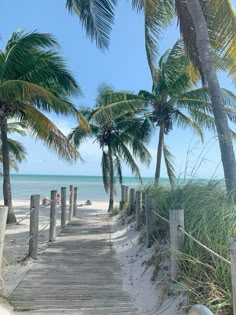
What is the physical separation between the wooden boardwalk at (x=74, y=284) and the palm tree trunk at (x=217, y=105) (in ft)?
8.12

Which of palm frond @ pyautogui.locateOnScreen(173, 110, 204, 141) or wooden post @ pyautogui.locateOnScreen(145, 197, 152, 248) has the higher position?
palm frond @ pyautogui.locateOnScreen(173, 110, 204, 141)

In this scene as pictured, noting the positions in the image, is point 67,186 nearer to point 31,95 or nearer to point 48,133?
point 48,133

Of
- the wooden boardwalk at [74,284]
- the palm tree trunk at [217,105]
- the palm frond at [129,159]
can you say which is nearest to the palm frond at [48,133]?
the wooden boardwalk at [74,284]

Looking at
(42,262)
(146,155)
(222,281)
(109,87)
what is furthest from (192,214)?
(109,87)

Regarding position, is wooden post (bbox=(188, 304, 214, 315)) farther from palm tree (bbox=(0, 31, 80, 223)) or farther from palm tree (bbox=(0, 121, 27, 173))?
palm tree (bbox=(0, 121, 27, 173))

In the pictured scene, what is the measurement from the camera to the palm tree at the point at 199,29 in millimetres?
6377

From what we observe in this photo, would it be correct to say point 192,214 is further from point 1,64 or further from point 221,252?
point 1,64

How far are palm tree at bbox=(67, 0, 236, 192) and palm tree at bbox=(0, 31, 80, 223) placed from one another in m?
2.79

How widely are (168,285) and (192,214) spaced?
1013 millimetres

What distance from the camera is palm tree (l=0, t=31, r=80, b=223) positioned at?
11211 mm

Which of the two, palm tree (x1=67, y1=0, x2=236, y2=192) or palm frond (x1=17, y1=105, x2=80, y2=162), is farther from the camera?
palm frond (x1=17, y1=105, x2=80, y2=162)

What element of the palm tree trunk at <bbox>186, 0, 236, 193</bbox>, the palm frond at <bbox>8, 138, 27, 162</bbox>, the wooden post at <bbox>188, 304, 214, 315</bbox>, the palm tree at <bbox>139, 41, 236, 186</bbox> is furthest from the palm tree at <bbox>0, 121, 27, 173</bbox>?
the wooden post at <bbox>188, 304, 214, 315</bbox>

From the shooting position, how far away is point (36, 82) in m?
11.7

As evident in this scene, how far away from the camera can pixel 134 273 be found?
5852 millimetres
